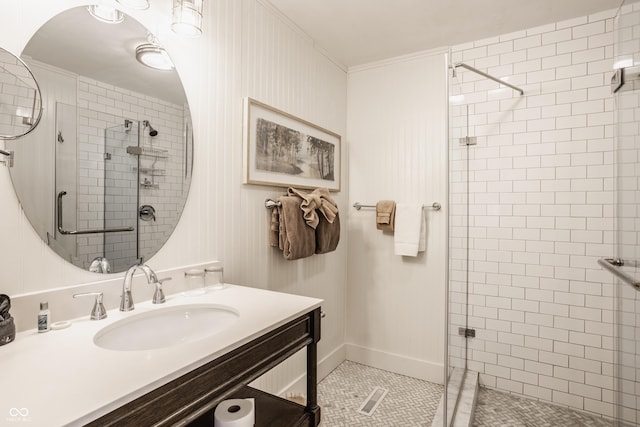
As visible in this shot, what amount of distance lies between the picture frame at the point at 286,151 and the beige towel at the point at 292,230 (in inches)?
6.8

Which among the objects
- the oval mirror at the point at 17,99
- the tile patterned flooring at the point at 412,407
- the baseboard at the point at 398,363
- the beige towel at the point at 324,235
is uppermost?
the oval mirror at the point at 17,99

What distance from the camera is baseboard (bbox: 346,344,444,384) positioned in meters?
2.53

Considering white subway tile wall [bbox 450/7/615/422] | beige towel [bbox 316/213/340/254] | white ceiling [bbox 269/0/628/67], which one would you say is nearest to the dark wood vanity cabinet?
beige towel [bbox 316/213/340/254]

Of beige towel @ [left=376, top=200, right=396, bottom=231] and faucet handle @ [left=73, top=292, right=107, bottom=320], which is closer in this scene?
faucet handle @ [left=73, top=292, right=107, bottom=320]

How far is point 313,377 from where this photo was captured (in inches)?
53.3

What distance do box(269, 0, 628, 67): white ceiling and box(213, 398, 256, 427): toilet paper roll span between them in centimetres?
206

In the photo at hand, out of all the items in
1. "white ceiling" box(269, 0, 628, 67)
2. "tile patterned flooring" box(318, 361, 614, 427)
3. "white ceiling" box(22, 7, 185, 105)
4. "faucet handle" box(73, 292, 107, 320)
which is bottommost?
"tile patterned flooring" box(318, 361, 614, 427)

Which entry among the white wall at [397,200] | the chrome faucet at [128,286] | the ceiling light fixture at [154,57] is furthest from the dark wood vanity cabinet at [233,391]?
the white wall at [397,200]

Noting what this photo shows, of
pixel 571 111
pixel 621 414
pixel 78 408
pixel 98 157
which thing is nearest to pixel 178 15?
pixel 98 157

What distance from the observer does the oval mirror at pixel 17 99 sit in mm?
954

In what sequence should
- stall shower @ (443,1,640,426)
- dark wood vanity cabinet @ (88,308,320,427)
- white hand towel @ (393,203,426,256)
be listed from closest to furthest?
dark wood vanity cabinet @ (88,308,320,427) < stall shower @ (443,1,640,426) < white hand towel @ (393,203,426,256)

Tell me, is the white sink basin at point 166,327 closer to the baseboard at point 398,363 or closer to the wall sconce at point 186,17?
the wall sconce at point 186,17

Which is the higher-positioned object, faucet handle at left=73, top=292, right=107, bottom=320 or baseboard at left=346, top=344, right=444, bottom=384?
faucet handle at left=73, top=292, right=107, bottom=320

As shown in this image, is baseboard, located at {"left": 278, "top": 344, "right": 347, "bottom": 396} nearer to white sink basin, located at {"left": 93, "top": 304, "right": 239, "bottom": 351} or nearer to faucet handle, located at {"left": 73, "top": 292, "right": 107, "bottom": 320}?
white sink basin, located at {"left": 93, "top": 304, "right": 239, "bottom": 351}
